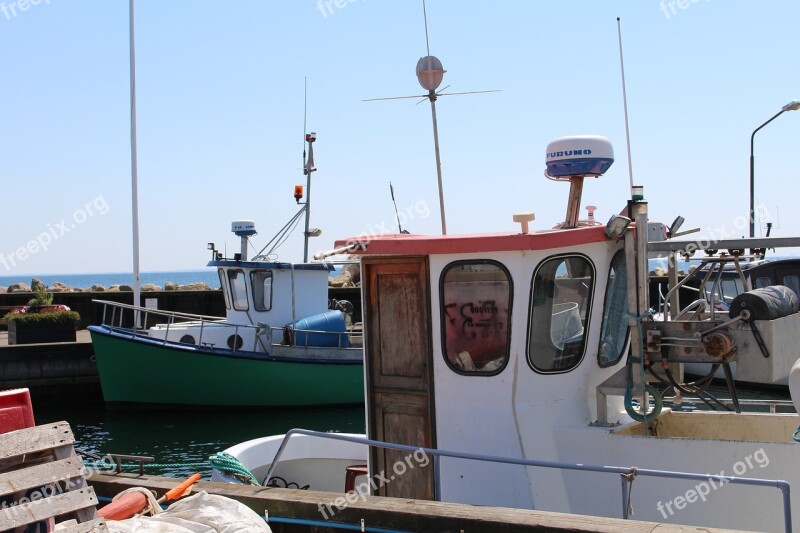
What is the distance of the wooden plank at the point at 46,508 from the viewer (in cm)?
406

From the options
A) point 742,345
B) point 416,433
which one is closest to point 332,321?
point 416,433

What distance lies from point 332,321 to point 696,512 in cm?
1474

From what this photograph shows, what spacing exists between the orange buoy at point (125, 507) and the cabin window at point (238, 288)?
14178mm

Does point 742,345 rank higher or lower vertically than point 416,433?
higher

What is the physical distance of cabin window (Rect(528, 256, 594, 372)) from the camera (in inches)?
237

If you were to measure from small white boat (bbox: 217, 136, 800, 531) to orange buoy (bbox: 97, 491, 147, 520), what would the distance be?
1081 millimetres

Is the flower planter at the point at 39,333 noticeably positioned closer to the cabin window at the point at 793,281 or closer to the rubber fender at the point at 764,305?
the cabin window at the point at 793,281

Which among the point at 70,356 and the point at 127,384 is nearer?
the point at 127,384

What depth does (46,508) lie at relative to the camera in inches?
164

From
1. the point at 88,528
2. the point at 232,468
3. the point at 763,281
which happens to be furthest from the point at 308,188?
the point at 88,528

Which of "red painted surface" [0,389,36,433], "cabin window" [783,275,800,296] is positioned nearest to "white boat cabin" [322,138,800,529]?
"red painted surface" [0,389,36,433]

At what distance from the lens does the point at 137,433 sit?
1731cm

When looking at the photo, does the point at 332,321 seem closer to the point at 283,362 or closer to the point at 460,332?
the point at 283,362

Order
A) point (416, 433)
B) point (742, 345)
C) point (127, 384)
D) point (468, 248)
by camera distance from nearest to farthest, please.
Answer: point (742, 345) < point (468, 248) < point (416, 433) < point (127, 384)
